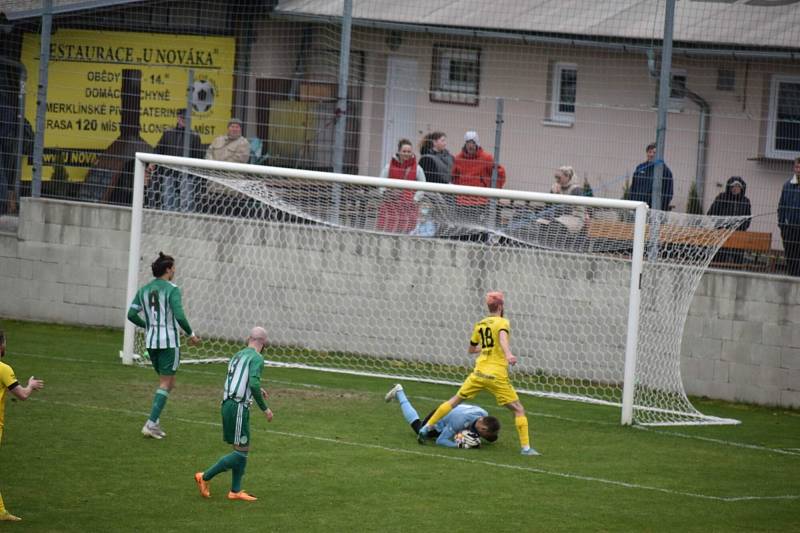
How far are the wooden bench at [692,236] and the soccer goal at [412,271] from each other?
2 centimetres

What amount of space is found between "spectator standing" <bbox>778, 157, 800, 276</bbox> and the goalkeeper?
17.9 feet

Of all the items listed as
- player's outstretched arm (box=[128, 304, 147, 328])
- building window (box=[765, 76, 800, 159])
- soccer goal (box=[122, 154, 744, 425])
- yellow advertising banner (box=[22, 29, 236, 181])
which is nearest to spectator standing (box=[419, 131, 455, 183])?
soccer goal (box=[122, 154, 744, 425])

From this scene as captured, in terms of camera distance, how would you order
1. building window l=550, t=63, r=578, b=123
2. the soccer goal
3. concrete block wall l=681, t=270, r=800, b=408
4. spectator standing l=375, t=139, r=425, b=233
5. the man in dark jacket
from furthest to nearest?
1. building window l=550, t=63, r=578, b=123
2. the man in dark jacket
3. spectator standing l=375, t=139, r=425, b=233
4. concrete block wall l=681, t=270, r=800, b=408
5. the soccer goal

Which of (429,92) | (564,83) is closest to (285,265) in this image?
(429,92)

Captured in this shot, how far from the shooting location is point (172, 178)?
1784 cm

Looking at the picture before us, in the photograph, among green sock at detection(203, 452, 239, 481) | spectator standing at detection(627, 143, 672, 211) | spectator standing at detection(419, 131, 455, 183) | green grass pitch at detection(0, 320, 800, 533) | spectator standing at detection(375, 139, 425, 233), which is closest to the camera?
green grass pitch at detection(0, 320, 800, 533)

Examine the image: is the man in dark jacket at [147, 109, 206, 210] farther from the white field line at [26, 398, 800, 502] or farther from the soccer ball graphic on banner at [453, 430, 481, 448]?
the soccer ball graphic on banner at [453, 430, 481, 448]

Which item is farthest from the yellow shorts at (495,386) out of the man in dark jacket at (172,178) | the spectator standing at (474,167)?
the man in dark jacket at (172,178)

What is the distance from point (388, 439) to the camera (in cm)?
1201

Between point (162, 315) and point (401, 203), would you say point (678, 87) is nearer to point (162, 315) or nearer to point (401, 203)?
point (401, 203)

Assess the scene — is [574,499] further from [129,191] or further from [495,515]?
[129,191]

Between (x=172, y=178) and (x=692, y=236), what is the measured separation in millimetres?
7607

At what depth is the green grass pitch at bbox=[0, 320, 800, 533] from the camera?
9023 mm

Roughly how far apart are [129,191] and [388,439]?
25.8 feet
